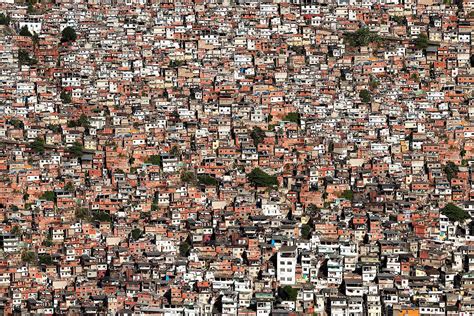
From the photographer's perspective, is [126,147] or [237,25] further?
[237,25]

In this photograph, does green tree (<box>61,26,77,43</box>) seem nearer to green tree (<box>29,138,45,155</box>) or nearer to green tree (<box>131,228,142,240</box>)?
green tree (<box>29,138,45,155</box>)

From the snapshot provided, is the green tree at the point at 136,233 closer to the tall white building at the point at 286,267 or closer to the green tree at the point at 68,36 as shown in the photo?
the tall white building at the point at 286,267

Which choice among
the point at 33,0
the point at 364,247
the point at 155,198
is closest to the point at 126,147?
the point at 155,198

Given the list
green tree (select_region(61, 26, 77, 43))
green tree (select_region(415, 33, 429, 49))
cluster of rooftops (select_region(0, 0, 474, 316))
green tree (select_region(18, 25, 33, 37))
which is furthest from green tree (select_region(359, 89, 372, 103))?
green tree (select_region(18, 25, 33, 37))

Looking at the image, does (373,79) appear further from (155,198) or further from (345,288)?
(345,288)

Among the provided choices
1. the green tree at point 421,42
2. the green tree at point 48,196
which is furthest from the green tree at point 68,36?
the green tree at point 48,196

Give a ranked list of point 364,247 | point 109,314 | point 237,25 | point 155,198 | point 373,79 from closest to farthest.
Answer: point 109,314 → point 364,247 → point 155,198 → point 373,79 → point 237,25
